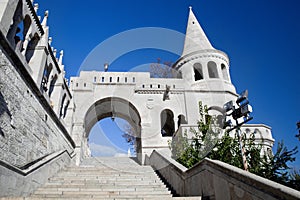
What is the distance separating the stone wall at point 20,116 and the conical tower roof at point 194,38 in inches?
645

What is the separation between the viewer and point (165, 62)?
1131 inches

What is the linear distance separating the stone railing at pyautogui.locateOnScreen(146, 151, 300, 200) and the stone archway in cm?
1205

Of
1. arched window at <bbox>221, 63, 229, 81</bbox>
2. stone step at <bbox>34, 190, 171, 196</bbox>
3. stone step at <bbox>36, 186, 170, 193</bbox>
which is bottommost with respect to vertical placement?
stone step at <bbox>34, 190, 171, 196</bbox>

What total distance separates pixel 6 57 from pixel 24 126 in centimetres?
182

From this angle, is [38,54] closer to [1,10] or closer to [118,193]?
[1,10]

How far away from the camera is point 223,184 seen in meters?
3.11

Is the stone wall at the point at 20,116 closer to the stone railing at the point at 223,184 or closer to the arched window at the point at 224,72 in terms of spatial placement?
the stone railing at the point at 223,184

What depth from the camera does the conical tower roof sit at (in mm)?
20984

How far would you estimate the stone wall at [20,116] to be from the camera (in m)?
4.62

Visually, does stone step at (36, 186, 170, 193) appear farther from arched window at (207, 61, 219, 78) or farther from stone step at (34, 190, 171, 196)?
arched window at (207, 61, 219, 78)

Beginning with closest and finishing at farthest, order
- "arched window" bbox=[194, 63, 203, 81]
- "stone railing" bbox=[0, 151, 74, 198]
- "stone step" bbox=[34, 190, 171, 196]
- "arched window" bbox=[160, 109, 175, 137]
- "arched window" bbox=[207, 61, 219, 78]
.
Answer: "stone railing" bbox=[0, 151, 74, 198] < "stone step" bbox=[34, 190, 171, 196] < "arched window" bbox=[160, 109, 175, 137] < "arched window" bbox=[207, 61, 219, 78] < "arched window" bbox=[194, 63, 203, 81]

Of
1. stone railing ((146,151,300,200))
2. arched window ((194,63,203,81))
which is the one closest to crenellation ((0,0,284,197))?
arched window ((194,63,203,81))

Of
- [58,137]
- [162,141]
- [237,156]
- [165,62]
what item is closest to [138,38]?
[58,137]

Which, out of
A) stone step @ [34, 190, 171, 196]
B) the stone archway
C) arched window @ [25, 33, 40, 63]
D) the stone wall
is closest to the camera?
the stone wall
